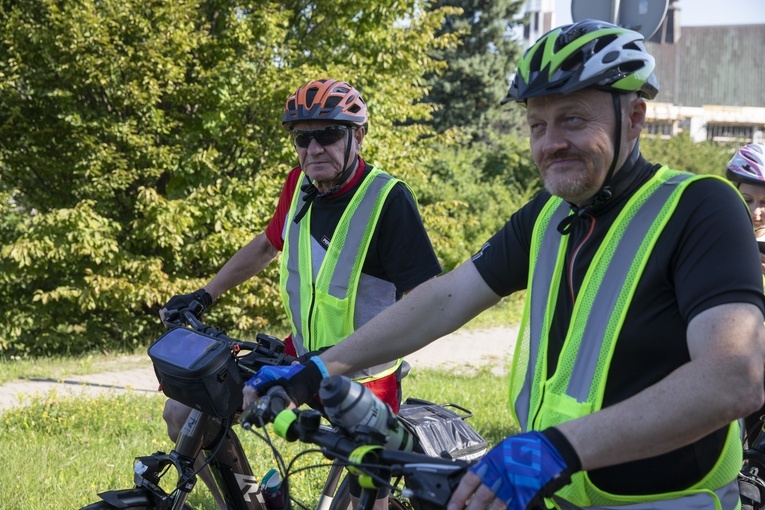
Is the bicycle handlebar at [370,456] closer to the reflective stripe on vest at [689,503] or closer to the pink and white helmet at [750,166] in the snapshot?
the reflective stripe on vest at [689,503]

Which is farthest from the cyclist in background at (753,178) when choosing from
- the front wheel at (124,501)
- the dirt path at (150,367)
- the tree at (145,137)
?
the tree at (145,137)

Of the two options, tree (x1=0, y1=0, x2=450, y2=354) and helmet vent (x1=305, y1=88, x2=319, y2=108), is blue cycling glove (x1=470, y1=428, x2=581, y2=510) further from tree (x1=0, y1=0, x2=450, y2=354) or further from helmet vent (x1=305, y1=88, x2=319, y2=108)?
tree (x1=0, y1=0, x2=450, y2=354)

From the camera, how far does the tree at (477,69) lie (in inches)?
988

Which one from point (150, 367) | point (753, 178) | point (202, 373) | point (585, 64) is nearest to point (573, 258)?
point (585, 64)

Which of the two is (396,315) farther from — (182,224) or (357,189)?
(182,224)

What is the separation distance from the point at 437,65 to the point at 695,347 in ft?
37.7

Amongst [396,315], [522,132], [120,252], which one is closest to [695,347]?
[396,315]

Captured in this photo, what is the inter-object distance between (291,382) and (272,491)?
164 cm

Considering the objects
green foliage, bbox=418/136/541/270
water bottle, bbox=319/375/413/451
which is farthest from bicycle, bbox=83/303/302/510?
green foliage, bbox=418/136/541/270

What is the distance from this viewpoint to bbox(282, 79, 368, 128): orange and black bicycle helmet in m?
3.96

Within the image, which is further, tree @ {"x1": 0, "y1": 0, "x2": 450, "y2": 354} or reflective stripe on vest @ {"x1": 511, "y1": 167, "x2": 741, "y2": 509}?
tree @ {"x1": 0, "y1": 0, "x2": 450, "y2": 354}

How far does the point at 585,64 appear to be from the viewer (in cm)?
208

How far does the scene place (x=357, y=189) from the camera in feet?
12.8

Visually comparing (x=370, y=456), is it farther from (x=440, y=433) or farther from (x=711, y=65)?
(x=711, y=65)
